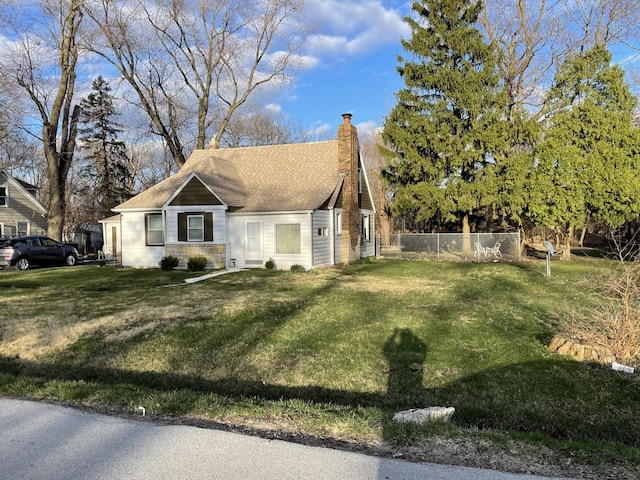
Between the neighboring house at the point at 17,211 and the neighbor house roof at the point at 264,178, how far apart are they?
17.2 meters

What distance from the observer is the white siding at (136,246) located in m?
21.5

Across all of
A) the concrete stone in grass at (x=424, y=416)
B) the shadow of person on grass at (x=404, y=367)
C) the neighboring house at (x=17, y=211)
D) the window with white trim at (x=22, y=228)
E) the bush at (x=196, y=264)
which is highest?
the neighboring house at (x=17, y=211)

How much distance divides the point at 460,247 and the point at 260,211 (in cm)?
1113

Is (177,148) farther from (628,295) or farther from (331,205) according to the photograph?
(628,295)

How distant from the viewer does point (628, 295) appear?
22.9ft

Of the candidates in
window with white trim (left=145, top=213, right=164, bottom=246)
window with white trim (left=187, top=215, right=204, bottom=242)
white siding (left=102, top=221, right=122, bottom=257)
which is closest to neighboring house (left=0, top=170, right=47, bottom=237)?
white siding (left=102, top=221, right=122, bottom=257)

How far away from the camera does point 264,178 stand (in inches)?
900

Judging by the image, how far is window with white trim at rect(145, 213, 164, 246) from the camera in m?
21.3

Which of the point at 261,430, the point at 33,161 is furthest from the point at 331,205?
the point at 33,161

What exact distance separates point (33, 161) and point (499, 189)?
45.5m

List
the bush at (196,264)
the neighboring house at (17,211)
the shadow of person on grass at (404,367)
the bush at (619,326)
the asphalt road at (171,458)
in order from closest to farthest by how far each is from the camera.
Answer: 1. the asphalt road at (171,458)
2. the shadow of person on grass at (404,367)
3. the bush at (619,326)
4. the bush at (196,264)
5. the neighboring house at (17,211)

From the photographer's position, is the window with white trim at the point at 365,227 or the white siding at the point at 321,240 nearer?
the white siding at the point at 321,240

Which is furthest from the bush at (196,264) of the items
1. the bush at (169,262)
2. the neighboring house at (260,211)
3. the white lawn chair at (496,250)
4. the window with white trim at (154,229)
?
the white lawn chair at (496,250)

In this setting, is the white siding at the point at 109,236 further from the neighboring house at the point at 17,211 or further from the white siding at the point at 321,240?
the white siding at the point at 321,240
